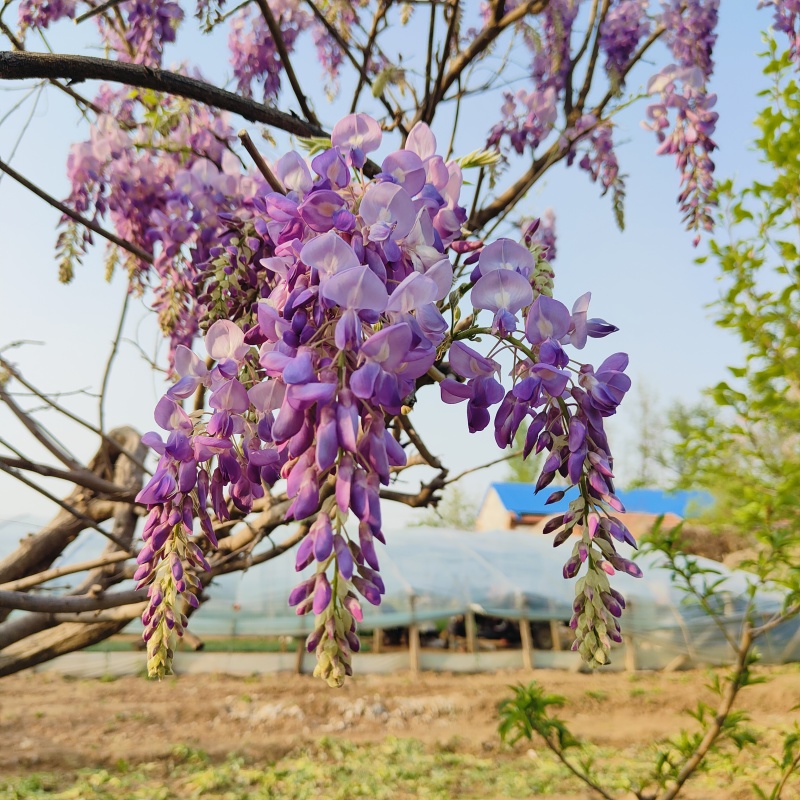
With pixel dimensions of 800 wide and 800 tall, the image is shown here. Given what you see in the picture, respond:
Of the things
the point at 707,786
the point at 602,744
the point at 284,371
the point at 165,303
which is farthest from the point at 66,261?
the point at 602,744

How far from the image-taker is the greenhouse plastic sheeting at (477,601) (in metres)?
9.97

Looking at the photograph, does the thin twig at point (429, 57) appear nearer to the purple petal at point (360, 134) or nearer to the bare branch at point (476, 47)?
the bare branch at point (476, 47)

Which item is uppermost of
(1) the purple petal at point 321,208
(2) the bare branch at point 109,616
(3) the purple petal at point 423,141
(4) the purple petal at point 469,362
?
(3) the purple petal at point 423,141

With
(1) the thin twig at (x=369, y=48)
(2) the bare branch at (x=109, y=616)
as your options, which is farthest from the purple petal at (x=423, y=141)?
(2) the bare branch at (x=109, y=616)

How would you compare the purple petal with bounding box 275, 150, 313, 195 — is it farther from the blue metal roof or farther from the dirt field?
the blue metal roof

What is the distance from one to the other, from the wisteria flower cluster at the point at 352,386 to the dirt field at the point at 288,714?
5.28 m

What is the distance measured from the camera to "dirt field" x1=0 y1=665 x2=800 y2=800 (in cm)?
628

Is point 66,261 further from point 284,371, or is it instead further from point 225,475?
point 284,371

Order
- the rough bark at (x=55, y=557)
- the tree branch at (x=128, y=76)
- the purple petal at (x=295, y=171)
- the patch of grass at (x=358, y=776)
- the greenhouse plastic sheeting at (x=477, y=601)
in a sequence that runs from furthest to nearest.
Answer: the greenhouse plastic sheeting at (x=477, y=601) → the patch of grass at (x=358, y=776) → the rough bark at (x=55, y=557) → the tree branch at (x=128, y=76) → the purple petal at (x=295, y=171)

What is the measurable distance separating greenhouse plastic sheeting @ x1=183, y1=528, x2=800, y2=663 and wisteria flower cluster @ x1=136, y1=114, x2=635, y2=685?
9.68 metres

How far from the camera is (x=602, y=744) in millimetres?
6641

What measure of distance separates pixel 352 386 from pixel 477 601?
11.0m

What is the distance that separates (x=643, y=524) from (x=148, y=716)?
1104 cm

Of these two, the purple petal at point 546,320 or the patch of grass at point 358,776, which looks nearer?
the purple petal at point 546,320
